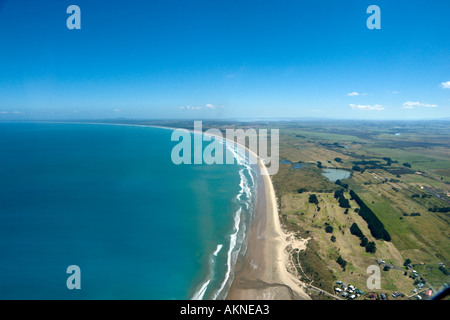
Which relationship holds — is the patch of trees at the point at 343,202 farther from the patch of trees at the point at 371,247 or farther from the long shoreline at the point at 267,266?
the long shoreline at the point at 267,266

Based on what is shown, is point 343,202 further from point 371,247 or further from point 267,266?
point 267,266

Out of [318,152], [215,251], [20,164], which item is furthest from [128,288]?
[318,152]

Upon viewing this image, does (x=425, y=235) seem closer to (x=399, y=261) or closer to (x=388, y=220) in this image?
(x=388, y=220)

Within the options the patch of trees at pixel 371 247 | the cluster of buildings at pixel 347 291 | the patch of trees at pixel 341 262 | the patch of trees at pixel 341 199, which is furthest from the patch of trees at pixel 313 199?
the cluster of buildings at pixel 347 291

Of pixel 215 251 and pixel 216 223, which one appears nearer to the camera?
pixel 215 251

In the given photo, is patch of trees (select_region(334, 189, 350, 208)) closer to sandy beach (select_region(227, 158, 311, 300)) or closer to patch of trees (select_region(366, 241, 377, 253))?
patch of trees (select_region(366, 241, 377, 253))

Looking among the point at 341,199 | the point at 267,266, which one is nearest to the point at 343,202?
the point at 341,199
